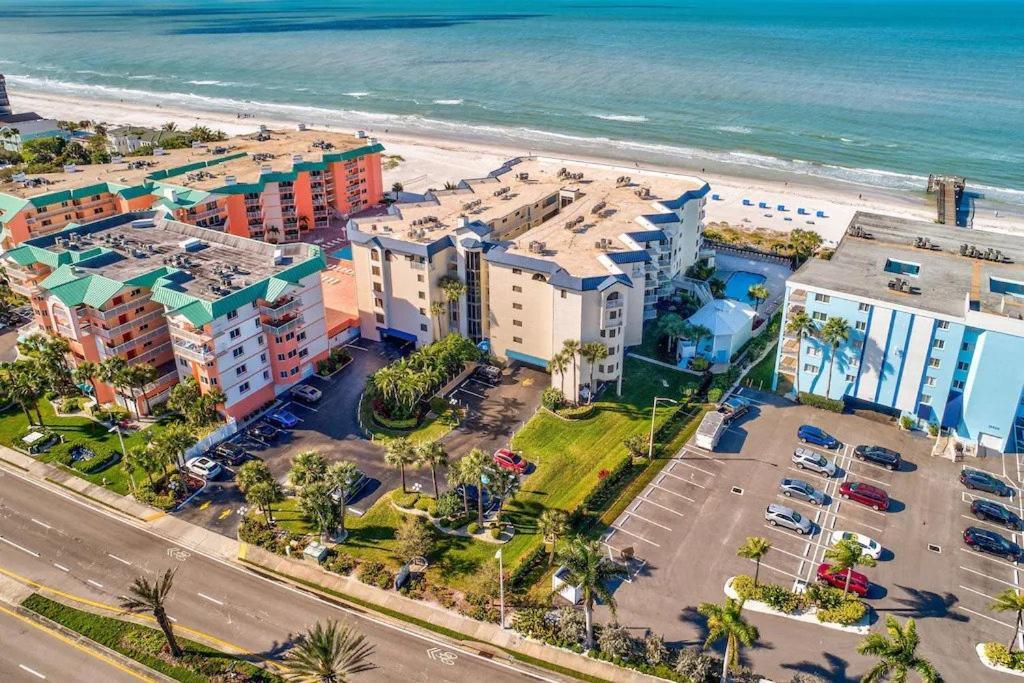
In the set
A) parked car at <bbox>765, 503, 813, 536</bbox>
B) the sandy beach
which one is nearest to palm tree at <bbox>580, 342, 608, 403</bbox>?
parked car at <bbox>765, 503, 813, 536</bbox>

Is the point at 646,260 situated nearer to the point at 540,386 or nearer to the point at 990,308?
the point at 540,386

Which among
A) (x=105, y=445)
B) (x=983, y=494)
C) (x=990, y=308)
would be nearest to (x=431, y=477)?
(x=105, y=445)

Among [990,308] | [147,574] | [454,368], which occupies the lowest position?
[147,574]

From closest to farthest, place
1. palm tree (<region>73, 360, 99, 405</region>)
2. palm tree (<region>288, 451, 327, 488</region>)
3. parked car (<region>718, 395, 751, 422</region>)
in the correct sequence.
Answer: palm tree (<region>288, 451, 327, 488</region>) < palm tree (<region>73, 360, 99, 405</region>) < parked car (<region>718, 395, 751, 422</region>)

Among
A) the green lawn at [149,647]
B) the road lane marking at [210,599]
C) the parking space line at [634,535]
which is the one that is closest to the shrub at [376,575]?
the green lawn at [149,647]

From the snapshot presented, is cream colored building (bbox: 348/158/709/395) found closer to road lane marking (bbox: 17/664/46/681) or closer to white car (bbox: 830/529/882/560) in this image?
white car (bbox: 830/529/882/560)

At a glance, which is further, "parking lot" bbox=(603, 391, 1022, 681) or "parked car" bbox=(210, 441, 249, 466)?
"parked car" bbox=(210, 441, 249, 466)

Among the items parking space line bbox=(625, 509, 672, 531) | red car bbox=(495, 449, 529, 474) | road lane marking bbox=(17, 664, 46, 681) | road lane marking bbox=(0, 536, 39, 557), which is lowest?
road lane marking bbox=(17, 664, 46, 681)
